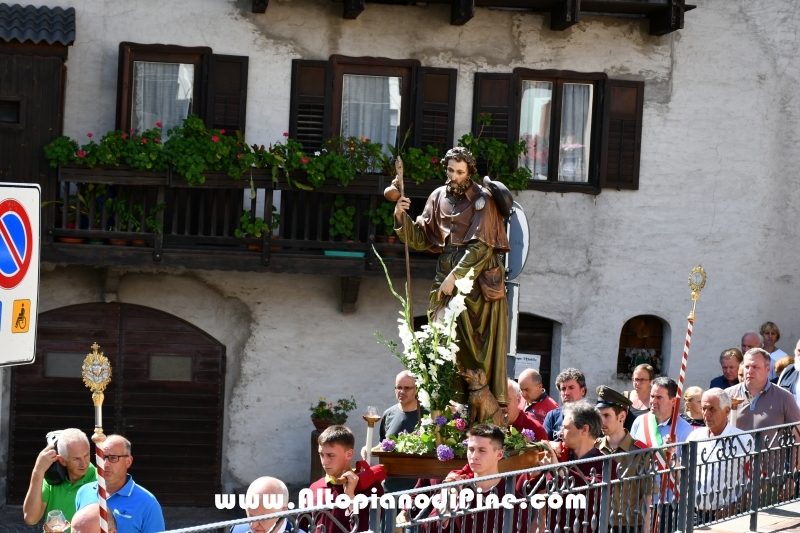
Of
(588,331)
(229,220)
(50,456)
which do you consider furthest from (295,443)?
(50,456)

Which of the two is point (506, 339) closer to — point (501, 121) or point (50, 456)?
point (50, 456)

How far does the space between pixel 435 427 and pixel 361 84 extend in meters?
7.97

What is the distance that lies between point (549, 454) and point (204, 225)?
7.63 m

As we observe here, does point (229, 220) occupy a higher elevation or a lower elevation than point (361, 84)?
lower

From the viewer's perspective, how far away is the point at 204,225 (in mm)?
15023

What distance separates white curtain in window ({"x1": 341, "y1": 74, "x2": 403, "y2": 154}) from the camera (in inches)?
614

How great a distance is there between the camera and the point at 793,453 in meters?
10.1

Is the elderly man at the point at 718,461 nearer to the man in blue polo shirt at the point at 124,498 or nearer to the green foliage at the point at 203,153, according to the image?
the man in blue polo shirt at the point at 124,498

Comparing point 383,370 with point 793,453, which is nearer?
point 793,453

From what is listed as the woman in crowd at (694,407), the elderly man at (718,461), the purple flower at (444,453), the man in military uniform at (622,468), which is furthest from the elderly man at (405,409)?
the woman in crowd at (694,407)

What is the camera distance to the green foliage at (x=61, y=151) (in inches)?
558

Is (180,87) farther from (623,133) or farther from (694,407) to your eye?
(694,407)

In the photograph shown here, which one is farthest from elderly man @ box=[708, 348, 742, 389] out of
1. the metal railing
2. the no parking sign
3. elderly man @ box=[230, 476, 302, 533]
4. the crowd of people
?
the no parking sign

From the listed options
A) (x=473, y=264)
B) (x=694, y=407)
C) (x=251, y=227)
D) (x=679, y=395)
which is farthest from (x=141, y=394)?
(x=679, y=395)
